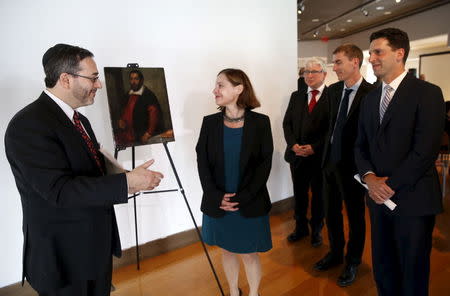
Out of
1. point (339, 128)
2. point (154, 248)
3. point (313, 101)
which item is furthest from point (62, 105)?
point (313, 101)

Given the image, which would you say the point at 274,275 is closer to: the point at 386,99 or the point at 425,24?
the point at 386,99

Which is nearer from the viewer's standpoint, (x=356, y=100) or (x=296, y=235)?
(x=356, y=100)

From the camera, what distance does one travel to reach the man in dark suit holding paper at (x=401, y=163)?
170cm

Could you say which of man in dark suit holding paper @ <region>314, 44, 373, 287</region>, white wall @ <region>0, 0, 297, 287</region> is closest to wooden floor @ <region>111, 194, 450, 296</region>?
man in dark suit holding paper @ <region>314, 44, 373, 287</region>

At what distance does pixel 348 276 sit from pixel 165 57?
2476mm

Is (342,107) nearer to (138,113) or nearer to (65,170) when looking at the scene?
(138,113)

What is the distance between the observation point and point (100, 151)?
5.44 feet

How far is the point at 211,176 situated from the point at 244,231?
419mm

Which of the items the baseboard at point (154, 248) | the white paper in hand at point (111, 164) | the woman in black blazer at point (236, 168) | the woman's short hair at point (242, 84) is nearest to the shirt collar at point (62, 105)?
the white paper in hand at point (111, 164)

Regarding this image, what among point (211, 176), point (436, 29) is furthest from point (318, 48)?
point (211, 176)

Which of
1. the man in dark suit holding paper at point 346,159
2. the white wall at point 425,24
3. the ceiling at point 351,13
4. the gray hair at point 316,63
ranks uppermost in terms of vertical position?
the ceiling at point 351,13

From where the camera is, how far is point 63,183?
1.32 meters

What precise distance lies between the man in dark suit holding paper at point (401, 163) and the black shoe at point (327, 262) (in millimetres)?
775

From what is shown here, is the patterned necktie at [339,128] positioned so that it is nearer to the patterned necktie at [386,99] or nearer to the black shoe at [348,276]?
Answer: the patterned necktie at [386,99]
